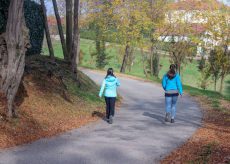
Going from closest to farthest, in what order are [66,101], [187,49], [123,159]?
1. [123,159]
2. [66,101]
3. [187,49]

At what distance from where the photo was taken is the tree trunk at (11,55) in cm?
1027

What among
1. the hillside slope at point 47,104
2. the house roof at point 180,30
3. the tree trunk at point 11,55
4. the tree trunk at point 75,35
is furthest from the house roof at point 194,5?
the tree trunk at point 11,55

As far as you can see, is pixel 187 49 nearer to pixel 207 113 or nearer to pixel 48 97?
pixel 207 113

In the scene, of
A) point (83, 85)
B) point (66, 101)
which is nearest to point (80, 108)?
point (66, 101)

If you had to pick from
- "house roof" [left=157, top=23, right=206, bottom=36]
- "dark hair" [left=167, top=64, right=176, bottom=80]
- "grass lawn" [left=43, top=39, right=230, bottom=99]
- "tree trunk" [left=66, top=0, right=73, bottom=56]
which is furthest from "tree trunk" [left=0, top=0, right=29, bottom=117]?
"grass lawn" [left=43, top=39, right=230, bottom=99]

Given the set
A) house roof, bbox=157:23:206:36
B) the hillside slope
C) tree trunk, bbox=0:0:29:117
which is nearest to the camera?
the hillside slope

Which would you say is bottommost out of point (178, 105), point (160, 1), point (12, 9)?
point (178, 105)

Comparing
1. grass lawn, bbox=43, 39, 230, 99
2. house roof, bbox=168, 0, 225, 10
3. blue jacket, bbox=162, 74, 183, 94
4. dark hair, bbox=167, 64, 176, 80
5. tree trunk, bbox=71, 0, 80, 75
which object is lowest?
grass lawn, bbox=43, 39, 230, 99

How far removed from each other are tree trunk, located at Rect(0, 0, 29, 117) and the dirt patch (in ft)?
14.3

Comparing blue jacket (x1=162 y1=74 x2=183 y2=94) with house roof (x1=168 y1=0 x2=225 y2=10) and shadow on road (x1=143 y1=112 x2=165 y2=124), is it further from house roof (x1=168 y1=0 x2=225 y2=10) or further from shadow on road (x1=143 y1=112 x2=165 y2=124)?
house roof (x1=168 y1=0 x2=225 y2=10)

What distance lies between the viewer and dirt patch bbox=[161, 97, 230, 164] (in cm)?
830

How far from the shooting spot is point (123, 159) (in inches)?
320

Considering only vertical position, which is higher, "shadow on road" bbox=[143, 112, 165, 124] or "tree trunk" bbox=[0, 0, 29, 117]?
"tree trunk" bbox=[0, 0, 29, 117]

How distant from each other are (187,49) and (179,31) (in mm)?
2248
